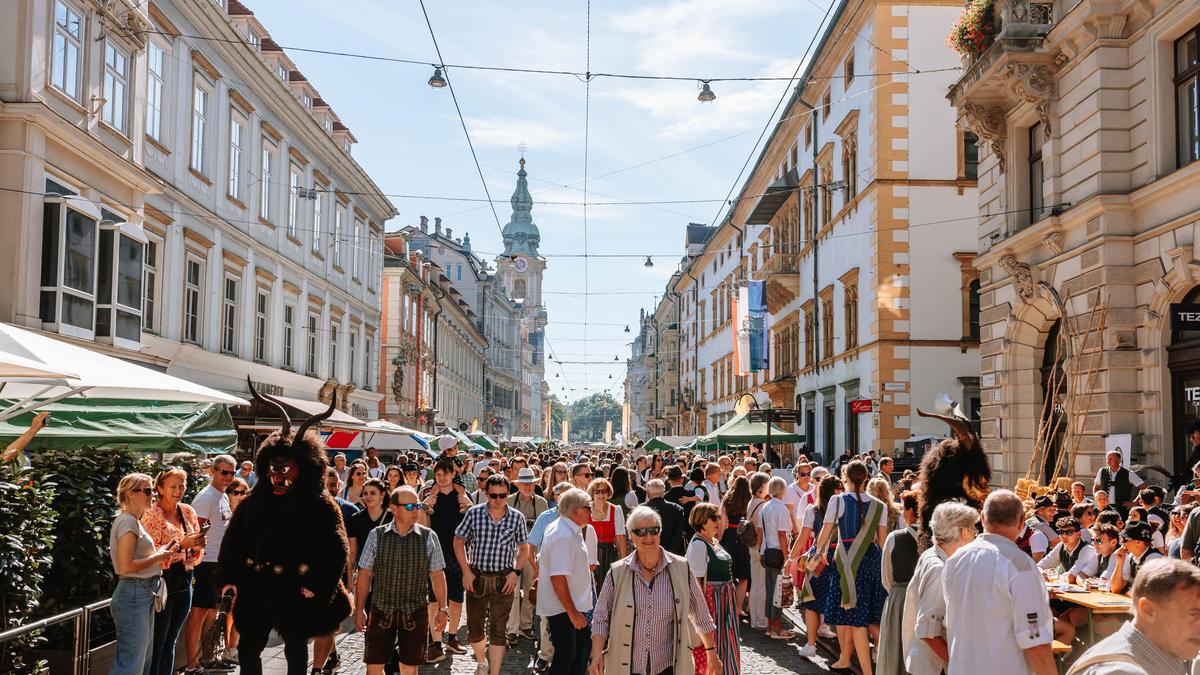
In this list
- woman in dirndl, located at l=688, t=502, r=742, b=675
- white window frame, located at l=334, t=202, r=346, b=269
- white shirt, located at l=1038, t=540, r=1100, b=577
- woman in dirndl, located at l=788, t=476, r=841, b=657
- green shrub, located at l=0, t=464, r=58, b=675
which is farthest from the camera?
white window frame, located at l=334, t=202, r=346, b=269

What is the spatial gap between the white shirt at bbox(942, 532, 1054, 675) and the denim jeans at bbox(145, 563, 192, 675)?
19.2 ft

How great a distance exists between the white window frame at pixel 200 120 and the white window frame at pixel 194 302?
2.03 meters

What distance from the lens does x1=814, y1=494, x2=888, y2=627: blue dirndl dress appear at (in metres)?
9.97

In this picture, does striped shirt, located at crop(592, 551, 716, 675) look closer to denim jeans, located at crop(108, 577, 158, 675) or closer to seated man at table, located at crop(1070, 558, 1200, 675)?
denim jeans, located at crop(108, 577, 158, 675)

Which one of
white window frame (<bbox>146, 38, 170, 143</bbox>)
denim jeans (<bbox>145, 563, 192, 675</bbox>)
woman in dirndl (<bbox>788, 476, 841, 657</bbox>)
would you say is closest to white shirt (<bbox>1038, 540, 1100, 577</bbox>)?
woman in dirndl (<bbox>788, 476, 841, 657</bbox>)

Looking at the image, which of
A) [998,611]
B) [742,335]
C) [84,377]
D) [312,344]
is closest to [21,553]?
[84,377]

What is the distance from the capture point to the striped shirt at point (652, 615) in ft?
23.4

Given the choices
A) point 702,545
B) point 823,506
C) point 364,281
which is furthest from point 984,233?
point 364,281

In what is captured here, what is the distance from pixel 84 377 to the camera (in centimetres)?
980

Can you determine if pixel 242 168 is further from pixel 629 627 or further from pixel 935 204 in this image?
pixel 629 627

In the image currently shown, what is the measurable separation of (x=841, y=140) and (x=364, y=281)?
19.2 metres

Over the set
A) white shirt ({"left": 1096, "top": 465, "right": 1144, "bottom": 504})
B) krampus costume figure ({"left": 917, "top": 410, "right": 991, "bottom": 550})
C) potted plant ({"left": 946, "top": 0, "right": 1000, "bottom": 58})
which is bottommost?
white shirt ({"left": 1096, "top": 465, "right": 1144, "bottom": 504})

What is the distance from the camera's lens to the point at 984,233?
21.3m

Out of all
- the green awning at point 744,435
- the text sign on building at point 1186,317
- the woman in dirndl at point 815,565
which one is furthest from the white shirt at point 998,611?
the green awning at point 744,435
